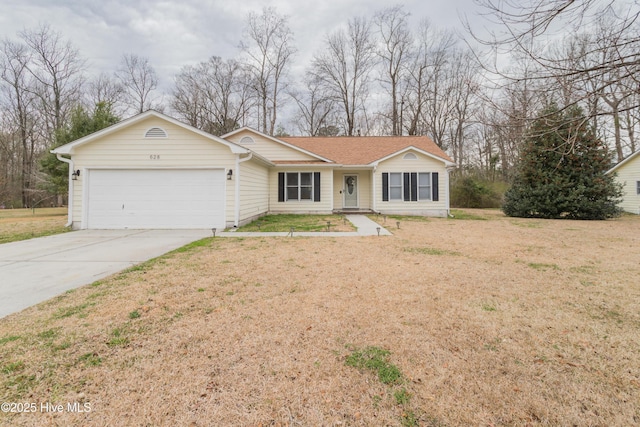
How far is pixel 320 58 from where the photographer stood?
24.8 meters

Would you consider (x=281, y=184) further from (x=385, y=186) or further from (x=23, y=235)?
(x=23, y=235)

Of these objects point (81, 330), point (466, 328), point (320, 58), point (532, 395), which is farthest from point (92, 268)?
point (320, 58)

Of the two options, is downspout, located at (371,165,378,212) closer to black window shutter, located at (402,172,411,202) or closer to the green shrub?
black window shutter, located at (402,172,411,202)

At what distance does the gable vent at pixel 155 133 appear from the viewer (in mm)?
9336

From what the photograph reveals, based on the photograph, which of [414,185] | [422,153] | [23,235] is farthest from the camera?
[414,185]

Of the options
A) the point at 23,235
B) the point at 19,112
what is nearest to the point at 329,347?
the point at 23,235

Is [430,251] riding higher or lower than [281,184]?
lower

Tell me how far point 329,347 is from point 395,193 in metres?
12.6

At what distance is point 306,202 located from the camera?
14.2m

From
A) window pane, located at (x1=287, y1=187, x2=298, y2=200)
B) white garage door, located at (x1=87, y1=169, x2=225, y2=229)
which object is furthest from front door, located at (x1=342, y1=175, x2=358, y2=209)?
white garage door, located at (x1=87, y1=169, x2=225, y2=229)

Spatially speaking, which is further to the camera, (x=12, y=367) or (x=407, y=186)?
(x=407, y=186)

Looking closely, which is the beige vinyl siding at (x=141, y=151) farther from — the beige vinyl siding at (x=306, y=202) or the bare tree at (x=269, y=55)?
the bare tree at (x=269, y=55)

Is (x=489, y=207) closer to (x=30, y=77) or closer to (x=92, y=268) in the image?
(x=92, y=268)

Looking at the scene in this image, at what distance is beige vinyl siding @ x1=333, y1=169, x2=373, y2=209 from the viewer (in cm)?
1539
